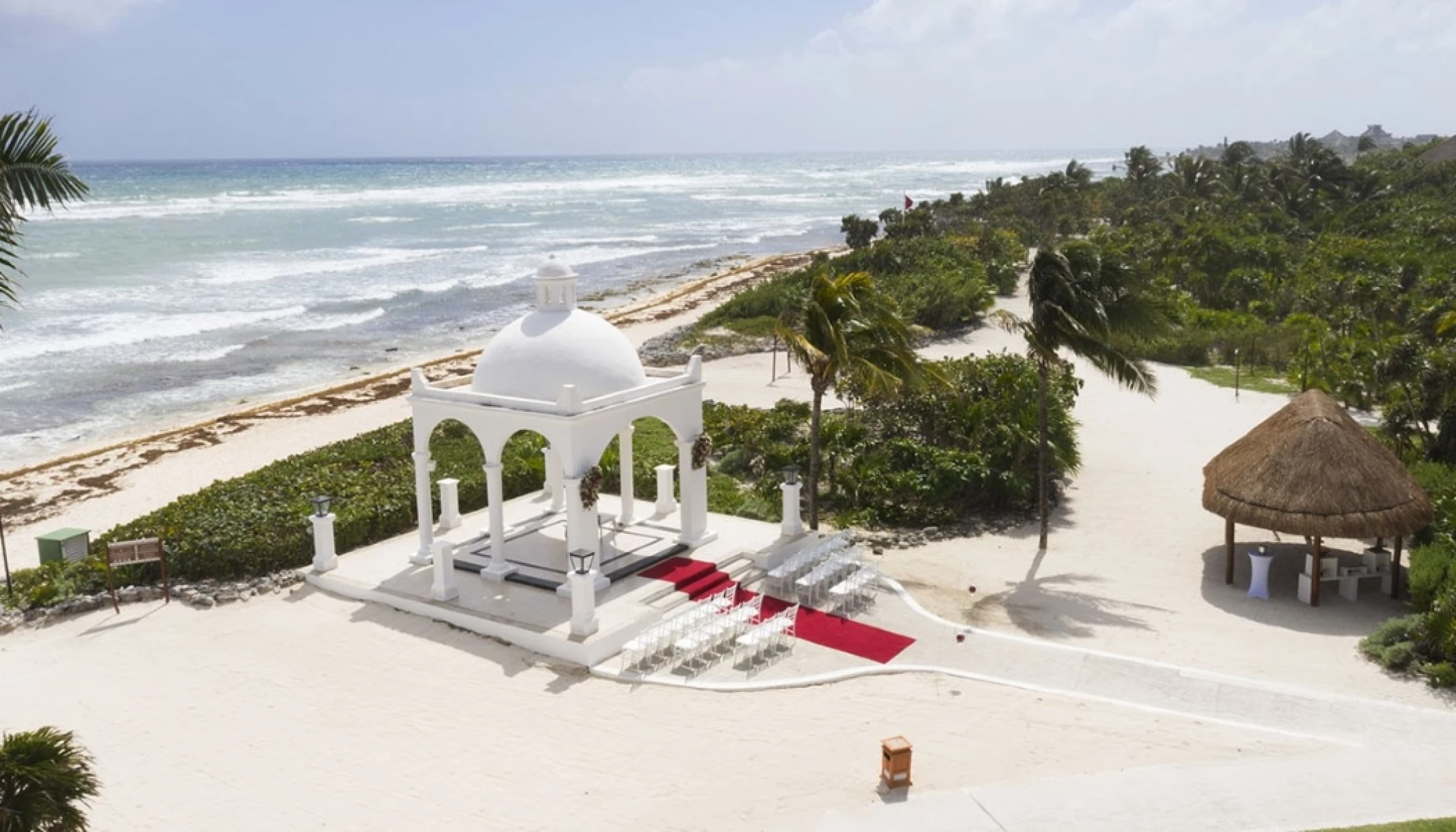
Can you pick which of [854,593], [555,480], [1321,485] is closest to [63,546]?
[555,480]

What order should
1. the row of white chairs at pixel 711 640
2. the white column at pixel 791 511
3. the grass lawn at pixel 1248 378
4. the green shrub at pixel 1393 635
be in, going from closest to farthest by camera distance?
the green shrub at pixel 1393 635, the row of white chairs at pixel 711 640, the white column at pixel 791 511, the grass lawn at pixel 1248 378

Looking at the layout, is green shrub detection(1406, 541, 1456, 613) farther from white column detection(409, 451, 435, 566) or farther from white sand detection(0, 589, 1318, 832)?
white column detection(409, 451, 435, 566)

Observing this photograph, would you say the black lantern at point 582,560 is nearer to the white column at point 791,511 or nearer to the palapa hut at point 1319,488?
the white column at point 791,511

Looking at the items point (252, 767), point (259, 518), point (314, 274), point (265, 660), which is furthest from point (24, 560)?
point (314, 274)

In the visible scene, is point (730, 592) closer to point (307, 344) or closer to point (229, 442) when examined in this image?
point (229, 442)

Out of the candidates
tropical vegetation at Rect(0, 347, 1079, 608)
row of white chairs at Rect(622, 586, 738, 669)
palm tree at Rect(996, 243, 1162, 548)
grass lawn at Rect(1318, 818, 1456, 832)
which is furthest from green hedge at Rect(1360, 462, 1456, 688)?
row of white chairs at Rect(622, 586, 738, 669)

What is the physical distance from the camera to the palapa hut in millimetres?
15234

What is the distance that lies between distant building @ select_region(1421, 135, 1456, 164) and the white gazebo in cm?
8998

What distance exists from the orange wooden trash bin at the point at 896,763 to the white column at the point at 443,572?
24.8 feet

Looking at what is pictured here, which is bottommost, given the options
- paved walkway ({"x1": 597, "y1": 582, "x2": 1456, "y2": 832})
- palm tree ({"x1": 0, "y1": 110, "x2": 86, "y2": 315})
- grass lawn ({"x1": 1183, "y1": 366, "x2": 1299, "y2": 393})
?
paved walkway ({"x1": 597, "y1": 582, "x2": 1456, "y2": 832})

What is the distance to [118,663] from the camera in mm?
14547

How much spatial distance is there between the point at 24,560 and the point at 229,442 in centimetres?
859

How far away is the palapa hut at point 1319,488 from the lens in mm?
15234

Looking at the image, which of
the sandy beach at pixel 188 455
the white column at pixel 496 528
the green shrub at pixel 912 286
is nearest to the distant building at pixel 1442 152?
the green shrub at pixel 912 286
